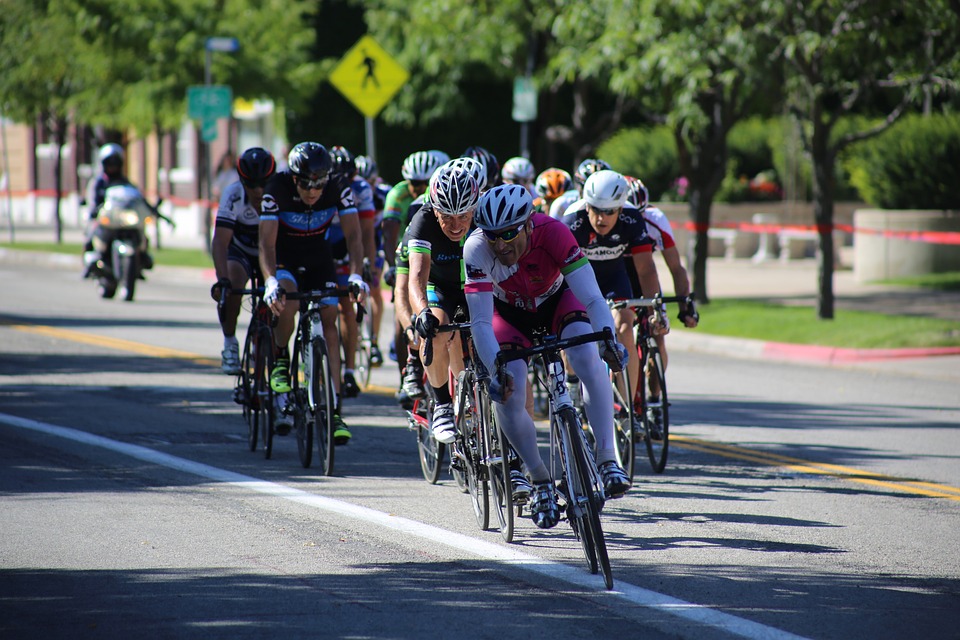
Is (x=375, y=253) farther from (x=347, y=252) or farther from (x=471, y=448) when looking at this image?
(x=471, y=448)

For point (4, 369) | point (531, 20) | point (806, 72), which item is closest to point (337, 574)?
point (4, 369)

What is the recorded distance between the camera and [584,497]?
235 inches

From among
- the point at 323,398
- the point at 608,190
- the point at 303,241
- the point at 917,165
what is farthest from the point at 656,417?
the point at 917,165

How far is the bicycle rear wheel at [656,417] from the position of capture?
8.77 m

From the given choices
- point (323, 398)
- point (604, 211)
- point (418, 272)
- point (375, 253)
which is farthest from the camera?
point (375, 253)

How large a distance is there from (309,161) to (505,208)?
108 inches

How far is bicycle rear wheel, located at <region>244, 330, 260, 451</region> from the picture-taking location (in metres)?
9.38

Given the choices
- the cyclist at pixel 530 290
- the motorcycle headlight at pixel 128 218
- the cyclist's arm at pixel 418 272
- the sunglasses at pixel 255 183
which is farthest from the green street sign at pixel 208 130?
the cyclist at pixel 530 290

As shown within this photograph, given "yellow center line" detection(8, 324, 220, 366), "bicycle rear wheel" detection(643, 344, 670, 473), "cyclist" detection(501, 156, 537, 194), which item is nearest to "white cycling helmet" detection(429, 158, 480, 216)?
"bicycle rear wheel" detection(643, 344, 670, 473)

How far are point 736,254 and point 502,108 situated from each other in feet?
22.7

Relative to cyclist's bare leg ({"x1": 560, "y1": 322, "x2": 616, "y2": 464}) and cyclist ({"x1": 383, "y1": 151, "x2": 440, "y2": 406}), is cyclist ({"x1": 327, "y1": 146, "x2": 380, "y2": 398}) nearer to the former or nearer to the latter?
cyclist ({"x1": 383, "y1": 151, "x2": 440, "y2": 406})

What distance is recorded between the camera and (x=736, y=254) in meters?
29.2

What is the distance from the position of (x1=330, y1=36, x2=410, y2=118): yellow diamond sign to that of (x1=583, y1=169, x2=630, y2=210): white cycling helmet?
12.4 metres

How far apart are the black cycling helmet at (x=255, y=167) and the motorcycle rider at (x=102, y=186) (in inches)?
414
